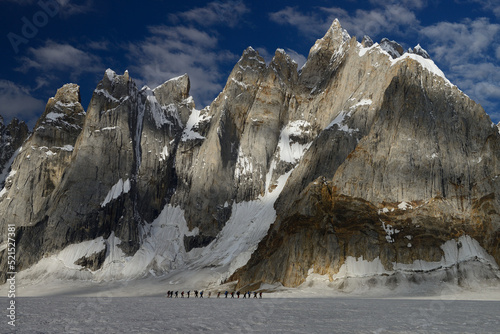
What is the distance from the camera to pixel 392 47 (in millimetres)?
175500

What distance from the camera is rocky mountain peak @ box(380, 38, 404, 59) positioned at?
554ft

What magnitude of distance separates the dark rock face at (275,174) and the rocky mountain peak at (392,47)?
46.4 inches

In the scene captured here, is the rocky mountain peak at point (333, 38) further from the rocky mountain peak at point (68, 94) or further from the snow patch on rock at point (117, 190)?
the rocky mountain peak at point (68, 94)

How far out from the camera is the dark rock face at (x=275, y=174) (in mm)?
111188

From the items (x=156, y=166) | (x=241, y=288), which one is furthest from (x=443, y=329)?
(x=156, y=166)

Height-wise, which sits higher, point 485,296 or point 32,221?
point 32,221

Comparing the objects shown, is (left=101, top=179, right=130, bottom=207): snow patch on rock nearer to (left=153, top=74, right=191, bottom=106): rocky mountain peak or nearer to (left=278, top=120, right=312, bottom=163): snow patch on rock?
(left=153, top=74, right=191, bottom=106): rocky mountain peak

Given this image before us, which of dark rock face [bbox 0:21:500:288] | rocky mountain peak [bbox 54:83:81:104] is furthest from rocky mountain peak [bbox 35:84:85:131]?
dark rock face [bbox 0:21:500:288]

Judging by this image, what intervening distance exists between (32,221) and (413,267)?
11522 cm

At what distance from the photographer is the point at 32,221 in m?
162

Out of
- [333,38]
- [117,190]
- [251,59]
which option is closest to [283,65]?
[251,59]

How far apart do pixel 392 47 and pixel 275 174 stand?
59.6m

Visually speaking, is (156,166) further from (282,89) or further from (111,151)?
(282,89)

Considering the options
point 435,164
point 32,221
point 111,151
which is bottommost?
point 32,221
